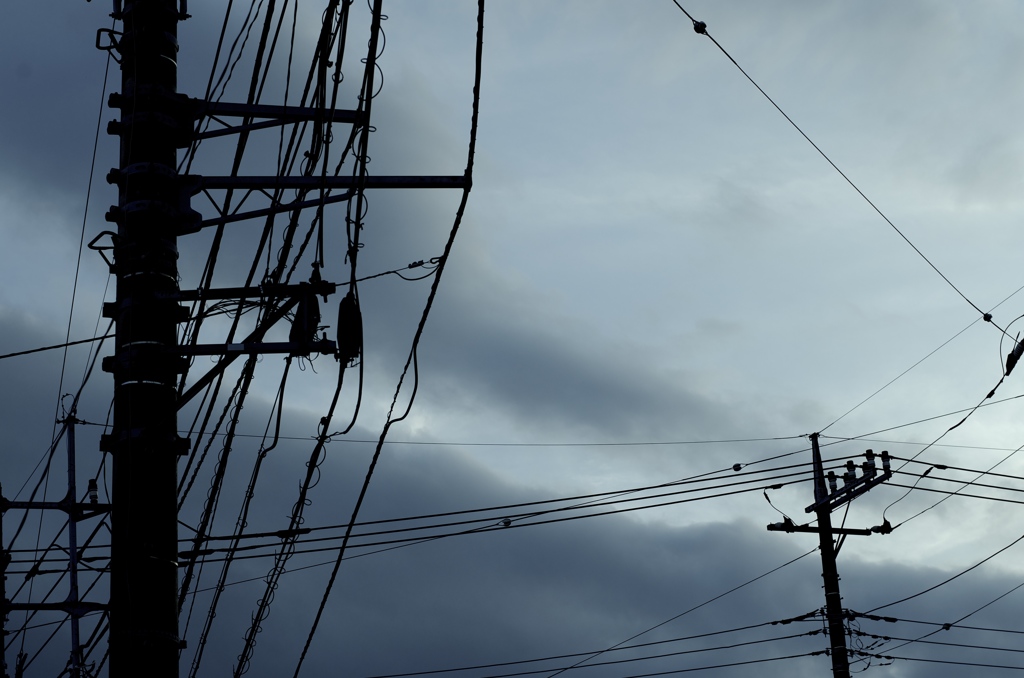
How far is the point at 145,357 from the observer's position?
941 centimetres

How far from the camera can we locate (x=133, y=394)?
30.7 ft

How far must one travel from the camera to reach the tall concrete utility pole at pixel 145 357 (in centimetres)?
891

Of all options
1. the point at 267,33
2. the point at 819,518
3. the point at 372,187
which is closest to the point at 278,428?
the point at 372,187

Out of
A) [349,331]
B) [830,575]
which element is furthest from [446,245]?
[830,575]

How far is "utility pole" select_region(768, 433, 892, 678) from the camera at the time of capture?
2823 cm

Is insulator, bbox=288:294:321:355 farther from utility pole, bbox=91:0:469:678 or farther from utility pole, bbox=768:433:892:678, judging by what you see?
utility pole, bbox=768:433:892:678

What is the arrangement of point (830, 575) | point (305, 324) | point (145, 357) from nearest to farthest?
point (145, 357) < point (305, 324) < point (830, 575)

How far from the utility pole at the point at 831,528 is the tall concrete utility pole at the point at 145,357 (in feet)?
72.0

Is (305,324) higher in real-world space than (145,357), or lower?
higher

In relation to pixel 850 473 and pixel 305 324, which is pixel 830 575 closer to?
pixel 850 473

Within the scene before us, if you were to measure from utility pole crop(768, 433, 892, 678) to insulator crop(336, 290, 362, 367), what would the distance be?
67.4 feet

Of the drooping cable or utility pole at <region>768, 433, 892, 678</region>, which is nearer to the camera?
the drooping cable

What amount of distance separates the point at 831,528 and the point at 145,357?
2300 centimetres

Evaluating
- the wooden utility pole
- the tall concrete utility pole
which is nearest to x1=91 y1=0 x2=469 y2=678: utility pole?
the tall concrete utility pole
